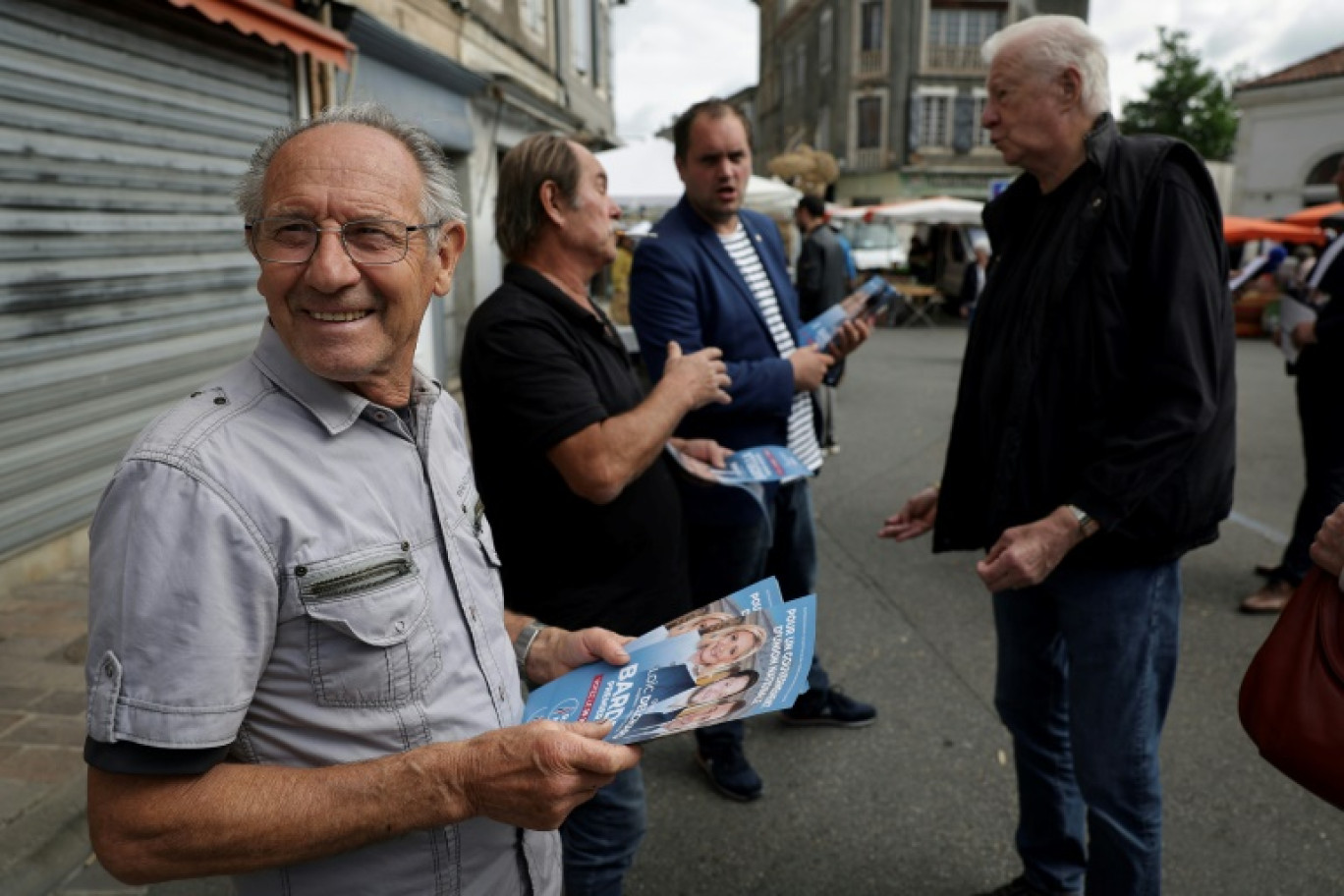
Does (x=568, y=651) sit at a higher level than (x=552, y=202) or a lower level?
lower

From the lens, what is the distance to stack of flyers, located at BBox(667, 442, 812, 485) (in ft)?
8.20

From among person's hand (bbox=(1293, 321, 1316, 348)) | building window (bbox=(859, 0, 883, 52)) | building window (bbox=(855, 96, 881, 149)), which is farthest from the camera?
building window (bbox=(855, 96, 881, 149))

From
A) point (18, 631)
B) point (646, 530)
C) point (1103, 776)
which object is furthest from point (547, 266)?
point (18, 631)

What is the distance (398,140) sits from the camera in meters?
1.28

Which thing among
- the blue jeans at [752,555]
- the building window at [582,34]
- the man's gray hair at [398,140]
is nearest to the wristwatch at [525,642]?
the man's gray hair at [398,140]

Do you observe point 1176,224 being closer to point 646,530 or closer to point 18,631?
point 646,530

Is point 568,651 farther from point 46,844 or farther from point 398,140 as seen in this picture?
point 46,844

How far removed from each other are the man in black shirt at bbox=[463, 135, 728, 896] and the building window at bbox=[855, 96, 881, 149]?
3735cm

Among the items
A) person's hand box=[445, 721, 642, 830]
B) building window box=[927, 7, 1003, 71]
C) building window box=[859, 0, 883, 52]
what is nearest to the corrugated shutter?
person's hand box=[445, 721, 642, 830]

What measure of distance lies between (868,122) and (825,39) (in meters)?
4.36

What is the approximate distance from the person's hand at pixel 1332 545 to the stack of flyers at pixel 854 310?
1698 mm

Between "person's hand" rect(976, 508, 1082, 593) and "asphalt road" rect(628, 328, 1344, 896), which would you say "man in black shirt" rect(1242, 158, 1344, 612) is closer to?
"asphalt road" rect(628, 328, 1344, 896)

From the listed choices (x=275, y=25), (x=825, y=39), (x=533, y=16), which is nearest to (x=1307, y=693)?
(x=275, y=25)

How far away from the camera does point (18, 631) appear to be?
3920 mm
